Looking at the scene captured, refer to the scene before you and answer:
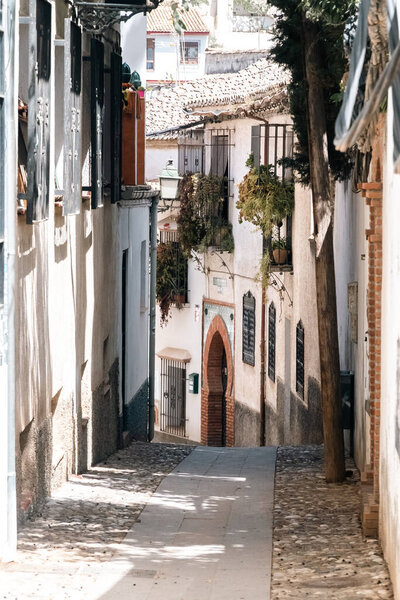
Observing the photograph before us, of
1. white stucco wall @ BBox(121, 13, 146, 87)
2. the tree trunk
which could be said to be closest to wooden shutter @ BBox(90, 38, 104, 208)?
the tree trunk

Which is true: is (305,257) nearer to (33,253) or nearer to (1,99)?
(33,253)

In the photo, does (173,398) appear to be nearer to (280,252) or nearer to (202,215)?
(202,215)

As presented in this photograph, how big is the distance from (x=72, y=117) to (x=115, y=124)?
3.99m

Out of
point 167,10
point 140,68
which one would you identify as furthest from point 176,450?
point 167,10

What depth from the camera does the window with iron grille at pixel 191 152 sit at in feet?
88.4

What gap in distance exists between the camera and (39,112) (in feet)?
30.3

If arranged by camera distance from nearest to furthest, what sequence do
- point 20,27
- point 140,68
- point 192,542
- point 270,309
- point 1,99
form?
1. point 1,99
2. point 192,542
3. point 20,27
4. point 140,68
5. point 270,309

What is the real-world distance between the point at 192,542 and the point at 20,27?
4942 mm

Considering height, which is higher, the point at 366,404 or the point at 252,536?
the point at 366,404

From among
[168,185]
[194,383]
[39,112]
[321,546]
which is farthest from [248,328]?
[39,112]

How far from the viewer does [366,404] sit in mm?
11656

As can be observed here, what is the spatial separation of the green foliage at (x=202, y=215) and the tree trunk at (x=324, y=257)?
1279 cm

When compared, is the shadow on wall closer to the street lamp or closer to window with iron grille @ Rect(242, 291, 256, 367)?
window with iron grille @ Rect(242, 291, 256, 367)

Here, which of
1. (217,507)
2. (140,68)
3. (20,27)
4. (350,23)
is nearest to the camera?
(350,23)
